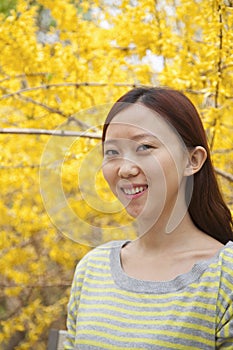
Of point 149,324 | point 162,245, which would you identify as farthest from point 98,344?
point 162,245

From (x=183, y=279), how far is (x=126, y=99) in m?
0.44

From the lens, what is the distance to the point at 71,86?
3654 millimetres

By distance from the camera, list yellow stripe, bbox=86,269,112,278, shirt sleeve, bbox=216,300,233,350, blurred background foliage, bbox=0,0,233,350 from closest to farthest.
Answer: shirt sleeve, bbox=216,300,233,350 < yellow stripe, bbox=86,269,112,278 < blurred background foliage, bbox=0,0,233,350

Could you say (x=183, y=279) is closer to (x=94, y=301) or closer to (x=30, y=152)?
(x=94, y=301)

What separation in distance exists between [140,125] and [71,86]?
6.92 feet

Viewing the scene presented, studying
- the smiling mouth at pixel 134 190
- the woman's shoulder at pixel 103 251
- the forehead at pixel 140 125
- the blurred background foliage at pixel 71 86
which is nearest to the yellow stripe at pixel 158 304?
the woman's shoulder at pixel 103 251

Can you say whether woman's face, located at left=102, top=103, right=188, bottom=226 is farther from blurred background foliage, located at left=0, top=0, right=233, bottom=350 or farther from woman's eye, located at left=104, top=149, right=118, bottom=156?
blurred background foliage, located at left=0, top=0, right=233, bottom=350

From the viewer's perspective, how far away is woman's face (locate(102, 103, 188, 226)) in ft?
5.05

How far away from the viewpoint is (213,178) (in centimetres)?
169

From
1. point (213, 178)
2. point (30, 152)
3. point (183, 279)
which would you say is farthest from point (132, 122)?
point (30, 152)

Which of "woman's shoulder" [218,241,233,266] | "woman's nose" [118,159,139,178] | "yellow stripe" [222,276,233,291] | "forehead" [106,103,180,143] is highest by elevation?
"forehead" [106,103,180,143]

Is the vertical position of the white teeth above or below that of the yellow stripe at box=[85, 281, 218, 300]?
above

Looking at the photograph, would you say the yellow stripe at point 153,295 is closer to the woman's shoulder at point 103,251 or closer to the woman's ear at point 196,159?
the woman's shoulder at point 103,251

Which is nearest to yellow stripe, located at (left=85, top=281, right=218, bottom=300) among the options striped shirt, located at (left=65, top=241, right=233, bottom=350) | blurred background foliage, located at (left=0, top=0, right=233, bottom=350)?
striped shirt, located at (left=65, top=241, right=233, bottom=350)
